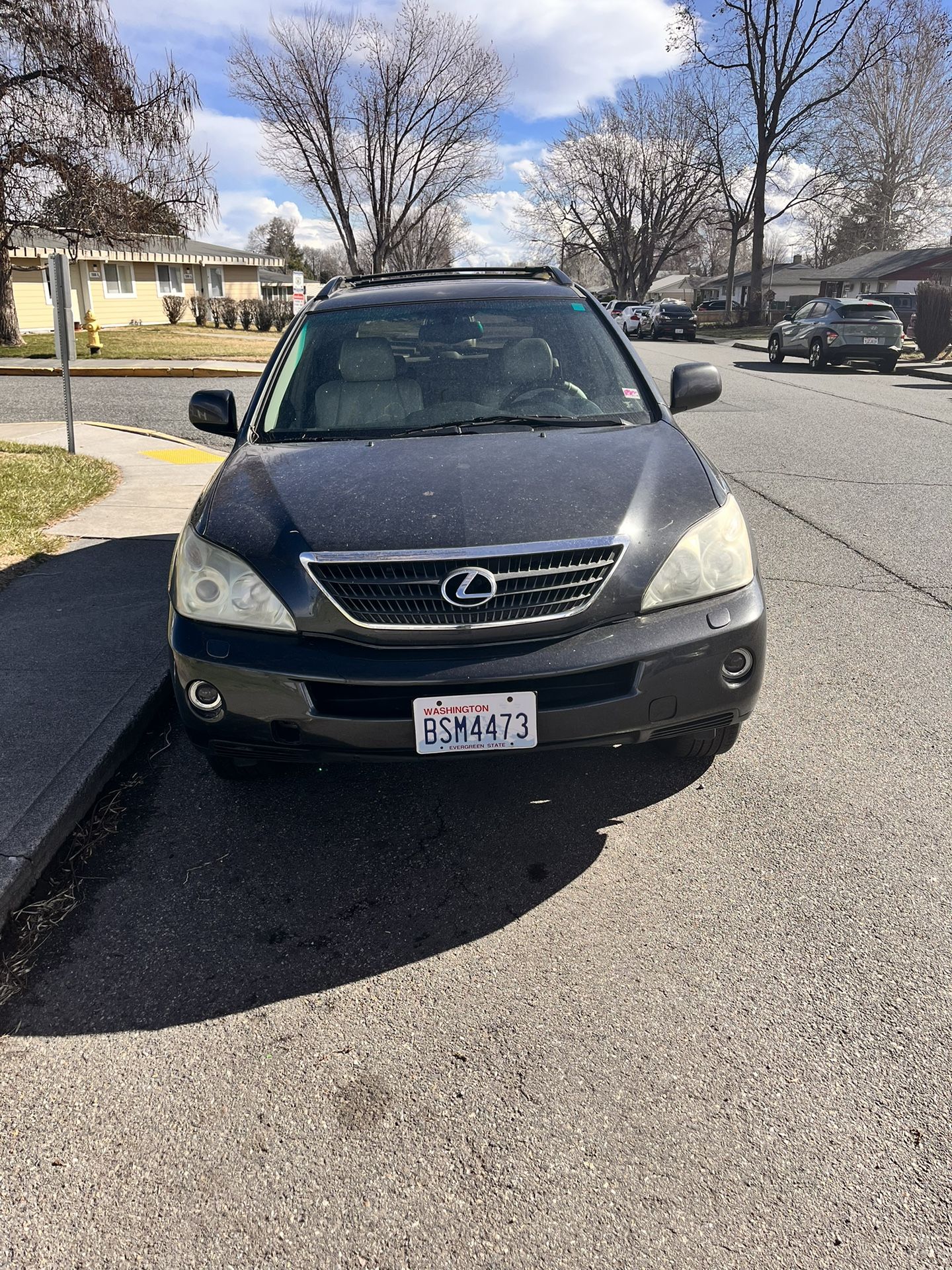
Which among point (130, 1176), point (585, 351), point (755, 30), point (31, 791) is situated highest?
point (755, 30)

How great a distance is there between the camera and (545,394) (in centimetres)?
402

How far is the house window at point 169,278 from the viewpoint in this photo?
51.0 meters

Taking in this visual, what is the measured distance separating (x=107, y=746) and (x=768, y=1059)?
2.57 metres

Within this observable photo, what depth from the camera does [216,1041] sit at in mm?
2346

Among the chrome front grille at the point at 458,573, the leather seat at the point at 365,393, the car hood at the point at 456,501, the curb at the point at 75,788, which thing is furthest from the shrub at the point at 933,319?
the chrome front grille at the point at 458,573

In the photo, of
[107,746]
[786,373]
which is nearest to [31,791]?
[107,746]

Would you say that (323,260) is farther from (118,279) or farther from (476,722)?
(476,722)

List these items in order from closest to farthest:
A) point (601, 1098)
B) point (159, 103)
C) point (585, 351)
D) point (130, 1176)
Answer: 1. point (130, 1176)
2. point (601, 1098)
3. point (585, 351)
4. point (159, 103)

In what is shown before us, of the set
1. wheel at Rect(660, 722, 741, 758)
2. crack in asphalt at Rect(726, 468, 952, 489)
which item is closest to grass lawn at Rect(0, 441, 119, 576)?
wheel at Rect(660, 722, 741, 758)

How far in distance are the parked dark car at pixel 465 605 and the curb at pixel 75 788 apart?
1.69ft

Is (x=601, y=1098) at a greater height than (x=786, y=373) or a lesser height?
lesser

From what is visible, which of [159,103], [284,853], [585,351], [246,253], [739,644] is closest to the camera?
[739,644]

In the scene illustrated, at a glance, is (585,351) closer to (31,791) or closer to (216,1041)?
(31,791)

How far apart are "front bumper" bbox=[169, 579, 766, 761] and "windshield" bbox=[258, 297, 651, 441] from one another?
1274 millimetres
